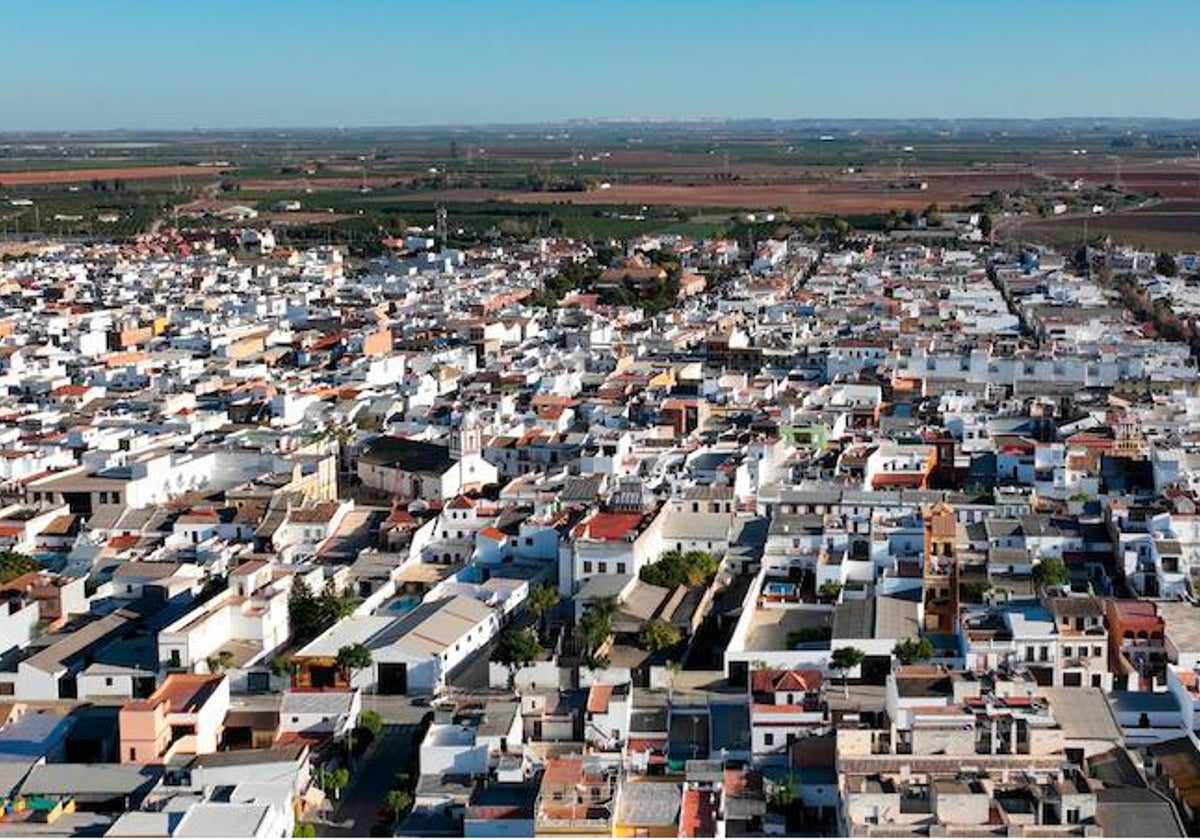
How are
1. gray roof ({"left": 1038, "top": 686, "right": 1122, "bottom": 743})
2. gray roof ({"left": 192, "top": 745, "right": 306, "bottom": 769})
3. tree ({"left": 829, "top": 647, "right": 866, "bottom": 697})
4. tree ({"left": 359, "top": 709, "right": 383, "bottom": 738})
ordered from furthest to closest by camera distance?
tree ({"left": 829, "top": 647, "right": 866, "bottom": 697}) < tree ({"left": 359, "top": 709, "right": 383, "bottom": 738}) < gray roof ({"left": 1038, "top": 686, "right": 1122, "bottom": 743}) < gray roof ({"left": 192, "top": 745, "right": 306, "bottom": 769})

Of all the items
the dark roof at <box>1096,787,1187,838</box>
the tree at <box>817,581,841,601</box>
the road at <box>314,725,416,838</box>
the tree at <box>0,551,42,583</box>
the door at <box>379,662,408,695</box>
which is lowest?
the road at <box>314,725,416,838</box>

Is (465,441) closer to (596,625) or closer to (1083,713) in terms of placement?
(596,625)

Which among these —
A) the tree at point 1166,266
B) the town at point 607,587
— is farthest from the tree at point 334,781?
the tree at point 1166,266

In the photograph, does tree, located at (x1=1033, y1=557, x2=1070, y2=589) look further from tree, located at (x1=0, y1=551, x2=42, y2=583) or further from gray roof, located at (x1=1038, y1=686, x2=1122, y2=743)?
tree, located at (x1=0, y1=551, x2=42, y2=583)

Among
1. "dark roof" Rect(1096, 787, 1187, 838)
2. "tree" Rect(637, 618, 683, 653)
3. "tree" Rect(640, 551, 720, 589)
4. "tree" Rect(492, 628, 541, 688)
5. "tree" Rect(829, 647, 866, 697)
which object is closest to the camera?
→ "dark roof" Rect(1096, 787, 1187, 838)

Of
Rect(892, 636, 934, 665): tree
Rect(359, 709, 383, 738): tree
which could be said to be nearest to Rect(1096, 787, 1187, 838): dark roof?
Rect(892, 636, 934, 665): tree

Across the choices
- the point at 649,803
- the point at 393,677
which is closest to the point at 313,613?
the point at 393,677

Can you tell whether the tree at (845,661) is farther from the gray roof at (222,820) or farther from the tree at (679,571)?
the gray roof at (222,820)
